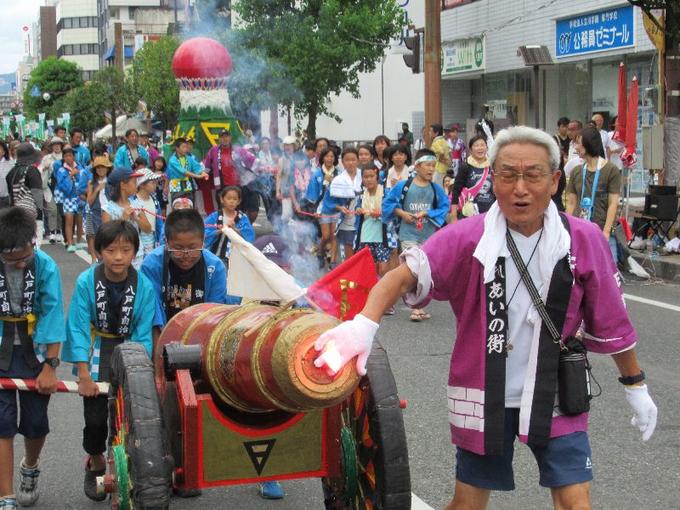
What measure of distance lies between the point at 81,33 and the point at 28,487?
13299 cm

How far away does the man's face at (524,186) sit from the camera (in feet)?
11.4

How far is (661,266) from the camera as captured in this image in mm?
13008

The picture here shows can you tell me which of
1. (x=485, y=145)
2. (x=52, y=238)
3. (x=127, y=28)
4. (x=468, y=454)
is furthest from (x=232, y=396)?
(x=127, y=28)

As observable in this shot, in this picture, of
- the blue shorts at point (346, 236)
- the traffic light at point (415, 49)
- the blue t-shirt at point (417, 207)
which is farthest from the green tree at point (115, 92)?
the blue t-shirt at point (417, 207)

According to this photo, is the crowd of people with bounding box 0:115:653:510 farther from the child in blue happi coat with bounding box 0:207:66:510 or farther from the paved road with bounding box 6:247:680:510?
the paved road with bounding box 6:247:680:510

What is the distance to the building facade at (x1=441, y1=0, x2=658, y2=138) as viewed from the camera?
67.9 ft

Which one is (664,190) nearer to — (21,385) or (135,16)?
(21,385)

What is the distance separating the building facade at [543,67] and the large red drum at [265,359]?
15.5 meters

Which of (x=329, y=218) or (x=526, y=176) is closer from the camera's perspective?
(x=526, y=176)

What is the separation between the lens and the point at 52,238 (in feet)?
60.1

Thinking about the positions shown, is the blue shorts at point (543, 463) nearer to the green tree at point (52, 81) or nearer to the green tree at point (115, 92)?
the green tree at point (115, 92)

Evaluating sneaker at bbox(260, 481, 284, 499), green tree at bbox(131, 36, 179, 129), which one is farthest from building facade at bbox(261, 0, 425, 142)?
sneaker at bbox(260, 481, 284, 499)

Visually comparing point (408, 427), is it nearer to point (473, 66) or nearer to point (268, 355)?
point (268, 355)

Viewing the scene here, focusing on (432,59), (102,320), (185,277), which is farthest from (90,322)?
(432,59)
